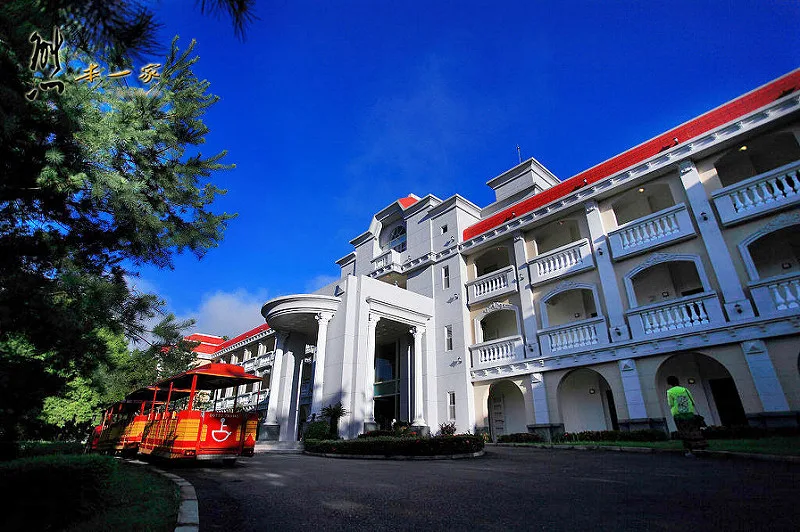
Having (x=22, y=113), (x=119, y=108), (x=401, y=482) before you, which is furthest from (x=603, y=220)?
(x=22, y=113)

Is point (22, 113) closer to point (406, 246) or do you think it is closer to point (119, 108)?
point (119, 108)

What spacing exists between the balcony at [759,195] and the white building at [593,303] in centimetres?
5

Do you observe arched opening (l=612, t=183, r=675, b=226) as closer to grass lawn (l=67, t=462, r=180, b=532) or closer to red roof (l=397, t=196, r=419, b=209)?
red roof (l=397, t=196, r=419, b=209)

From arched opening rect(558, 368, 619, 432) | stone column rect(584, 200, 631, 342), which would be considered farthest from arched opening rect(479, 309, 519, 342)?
stone column rect(584, 200, 631, 342)

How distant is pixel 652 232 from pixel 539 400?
27.4 ft

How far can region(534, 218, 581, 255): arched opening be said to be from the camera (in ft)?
61.8

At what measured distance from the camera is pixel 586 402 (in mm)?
16609

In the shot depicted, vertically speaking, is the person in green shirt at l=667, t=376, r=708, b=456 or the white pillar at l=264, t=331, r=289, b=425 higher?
the white pillar at l=264, t=331, r=289, b=425

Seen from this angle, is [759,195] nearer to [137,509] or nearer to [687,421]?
[687,421]

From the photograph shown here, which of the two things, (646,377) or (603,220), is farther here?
(603,220)

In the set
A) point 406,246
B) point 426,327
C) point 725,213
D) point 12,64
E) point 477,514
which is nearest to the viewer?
point 477,514

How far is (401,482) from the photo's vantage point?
6480 mm

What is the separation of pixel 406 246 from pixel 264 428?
13887mm

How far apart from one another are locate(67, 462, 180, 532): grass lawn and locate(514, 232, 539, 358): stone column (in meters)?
14.7
